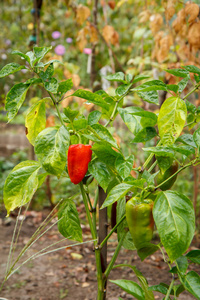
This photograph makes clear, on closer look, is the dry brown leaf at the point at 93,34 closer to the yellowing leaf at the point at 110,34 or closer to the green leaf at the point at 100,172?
the yellowing leaf at the point at 110,34

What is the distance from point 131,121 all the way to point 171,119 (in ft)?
0.41

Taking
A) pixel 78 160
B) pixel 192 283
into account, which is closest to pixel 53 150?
pixel 78 160

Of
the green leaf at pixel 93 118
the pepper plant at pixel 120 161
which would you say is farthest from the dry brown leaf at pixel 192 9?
the green leaf at pixel 93 118

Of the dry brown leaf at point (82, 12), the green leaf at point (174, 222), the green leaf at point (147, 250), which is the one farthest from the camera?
the dry brown leaf at point (82, 12)

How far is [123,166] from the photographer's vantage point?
0.71 metres

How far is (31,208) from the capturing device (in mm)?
2910

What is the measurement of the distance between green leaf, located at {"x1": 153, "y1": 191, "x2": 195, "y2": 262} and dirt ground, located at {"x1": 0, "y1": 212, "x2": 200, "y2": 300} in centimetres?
102

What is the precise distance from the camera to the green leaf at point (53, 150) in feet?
2.10

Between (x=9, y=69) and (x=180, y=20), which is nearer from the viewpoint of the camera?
(x=9, y=69)

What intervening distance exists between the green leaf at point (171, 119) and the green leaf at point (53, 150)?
0.20 metres

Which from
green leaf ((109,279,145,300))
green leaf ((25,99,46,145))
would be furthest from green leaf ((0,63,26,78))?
green leaf ((109,279,145,300))

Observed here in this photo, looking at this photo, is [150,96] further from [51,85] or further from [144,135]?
[51,85]

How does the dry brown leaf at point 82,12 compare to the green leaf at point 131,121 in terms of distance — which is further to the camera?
the dry brown leaf at point 82,12

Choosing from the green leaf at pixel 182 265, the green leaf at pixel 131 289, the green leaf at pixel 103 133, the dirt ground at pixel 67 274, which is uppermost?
the green leaf at pixel 103 133
